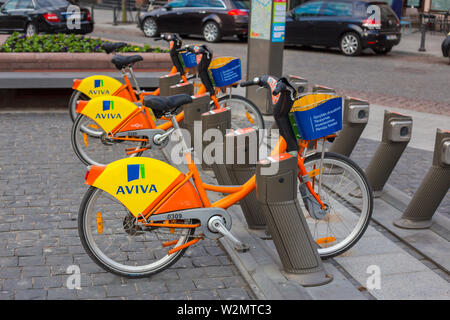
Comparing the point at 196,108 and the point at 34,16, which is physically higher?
the point at 34,16

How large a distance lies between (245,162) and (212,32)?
16279mm

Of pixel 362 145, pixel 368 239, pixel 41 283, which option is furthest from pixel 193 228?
pixel 362 145

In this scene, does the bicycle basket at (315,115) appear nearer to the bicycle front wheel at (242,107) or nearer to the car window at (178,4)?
the bicycle front wheel at (242,107)

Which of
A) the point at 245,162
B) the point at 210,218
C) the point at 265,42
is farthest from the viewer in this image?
the point at 265,42

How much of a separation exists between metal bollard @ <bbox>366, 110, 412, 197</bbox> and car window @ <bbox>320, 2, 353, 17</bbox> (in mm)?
12982

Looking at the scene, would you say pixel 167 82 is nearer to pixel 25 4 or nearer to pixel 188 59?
pixel 188 59

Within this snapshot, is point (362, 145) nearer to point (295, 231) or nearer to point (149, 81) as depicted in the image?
point (149, 81)

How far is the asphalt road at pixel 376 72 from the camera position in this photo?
39.7ft

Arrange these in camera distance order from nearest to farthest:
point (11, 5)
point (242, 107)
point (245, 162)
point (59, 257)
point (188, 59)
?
point (59, 257) → point (245, 162) → point (242, 107) → point (188, 59) → point (11, 5)

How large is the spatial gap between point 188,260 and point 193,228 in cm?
35

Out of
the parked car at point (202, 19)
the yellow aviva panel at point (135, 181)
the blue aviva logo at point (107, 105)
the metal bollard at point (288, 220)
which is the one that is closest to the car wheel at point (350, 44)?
the parked car at point (202, 19)

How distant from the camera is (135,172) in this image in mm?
4078

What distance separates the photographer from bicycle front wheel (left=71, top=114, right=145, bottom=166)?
257 inches

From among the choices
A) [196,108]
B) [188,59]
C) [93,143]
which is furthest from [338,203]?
[93,143]
